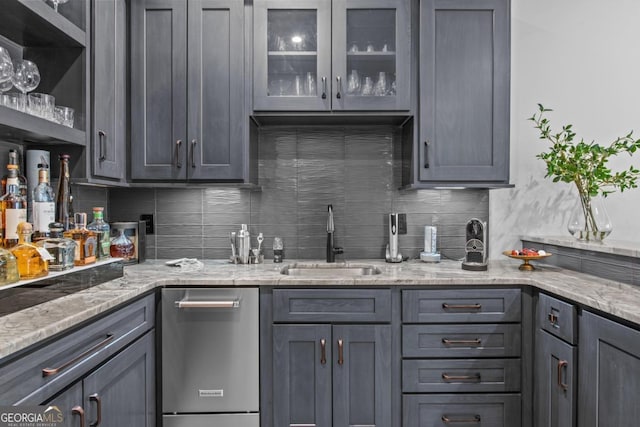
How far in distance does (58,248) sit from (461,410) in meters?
1.89

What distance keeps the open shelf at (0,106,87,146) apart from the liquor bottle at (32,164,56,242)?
14 centimetres

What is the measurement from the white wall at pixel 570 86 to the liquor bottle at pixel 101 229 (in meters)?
2.36

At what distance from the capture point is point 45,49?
70.6 inches

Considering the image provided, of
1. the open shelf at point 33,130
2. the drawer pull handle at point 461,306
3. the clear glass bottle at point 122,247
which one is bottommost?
the drawer pull handle at point 461,306

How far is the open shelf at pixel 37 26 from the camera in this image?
147 cm

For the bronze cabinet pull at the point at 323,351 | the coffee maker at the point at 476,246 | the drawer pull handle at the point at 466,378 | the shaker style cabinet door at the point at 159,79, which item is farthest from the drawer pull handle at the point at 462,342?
the shaker style cabinet door at the point at 159,79

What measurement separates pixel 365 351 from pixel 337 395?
0.25 meters

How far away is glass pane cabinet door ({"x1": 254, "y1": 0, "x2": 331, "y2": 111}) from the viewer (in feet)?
7.27

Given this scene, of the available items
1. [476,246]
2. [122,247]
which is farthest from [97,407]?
[476,246]

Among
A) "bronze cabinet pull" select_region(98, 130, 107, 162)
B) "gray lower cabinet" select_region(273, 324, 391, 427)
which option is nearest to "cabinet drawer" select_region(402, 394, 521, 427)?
"gray lower cabinet" select_region(273, 324, 391, 427)

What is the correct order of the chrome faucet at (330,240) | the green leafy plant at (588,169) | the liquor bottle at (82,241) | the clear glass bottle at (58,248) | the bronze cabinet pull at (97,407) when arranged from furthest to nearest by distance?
the chrome faucet at (330,240) → the green leafy plant at (588,169) → the liquor bottle at (82,241) → the clear glass bottle at (58,248) → the bronze cabinet pull at (97,407)

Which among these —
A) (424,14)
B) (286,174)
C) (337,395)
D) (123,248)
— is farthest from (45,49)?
(337,395)

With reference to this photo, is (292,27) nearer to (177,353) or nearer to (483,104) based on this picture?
(483,104)

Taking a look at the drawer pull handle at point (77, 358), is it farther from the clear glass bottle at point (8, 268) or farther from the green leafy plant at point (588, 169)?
the green leafy plant at point (588, 169)
